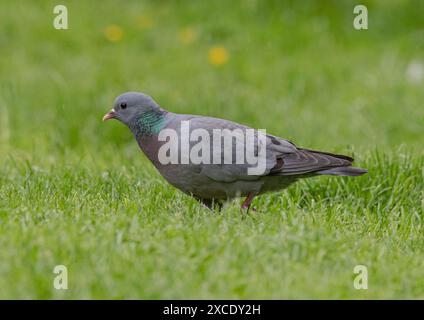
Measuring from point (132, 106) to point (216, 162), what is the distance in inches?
25.7

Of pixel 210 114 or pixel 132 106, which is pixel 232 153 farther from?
pixel 210 114

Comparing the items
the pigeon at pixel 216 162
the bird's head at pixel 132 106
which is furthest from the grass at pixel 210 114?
the bird's head at pixel 132 106

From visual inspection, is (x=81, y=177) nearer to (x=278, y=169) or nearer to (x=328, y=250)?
(x=278, y=169)

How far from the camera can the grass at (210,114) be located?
3.43 m

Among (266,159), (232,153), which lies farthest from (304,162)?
(232,153)

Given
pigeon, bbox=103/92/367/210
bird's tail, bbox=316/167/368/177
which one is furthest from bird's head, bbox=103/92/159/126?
bird's tail, bbox=316/167/368/177

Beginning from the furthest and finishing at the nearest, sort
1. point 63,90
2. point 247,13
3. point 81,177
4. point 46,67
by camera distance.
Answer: point 247,13
point 46,67
point 63,90
point 81,177

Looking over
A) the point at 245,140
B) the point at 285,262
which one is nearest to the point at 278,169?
the point at 245,140

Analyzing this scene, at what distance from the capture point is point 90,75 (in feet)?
26.6

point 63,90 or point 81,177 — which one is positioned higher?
point 63,90

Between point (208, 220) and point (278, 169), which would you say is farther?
point (278, 169)

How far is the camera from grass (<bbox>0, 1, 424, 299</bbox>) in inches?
135
